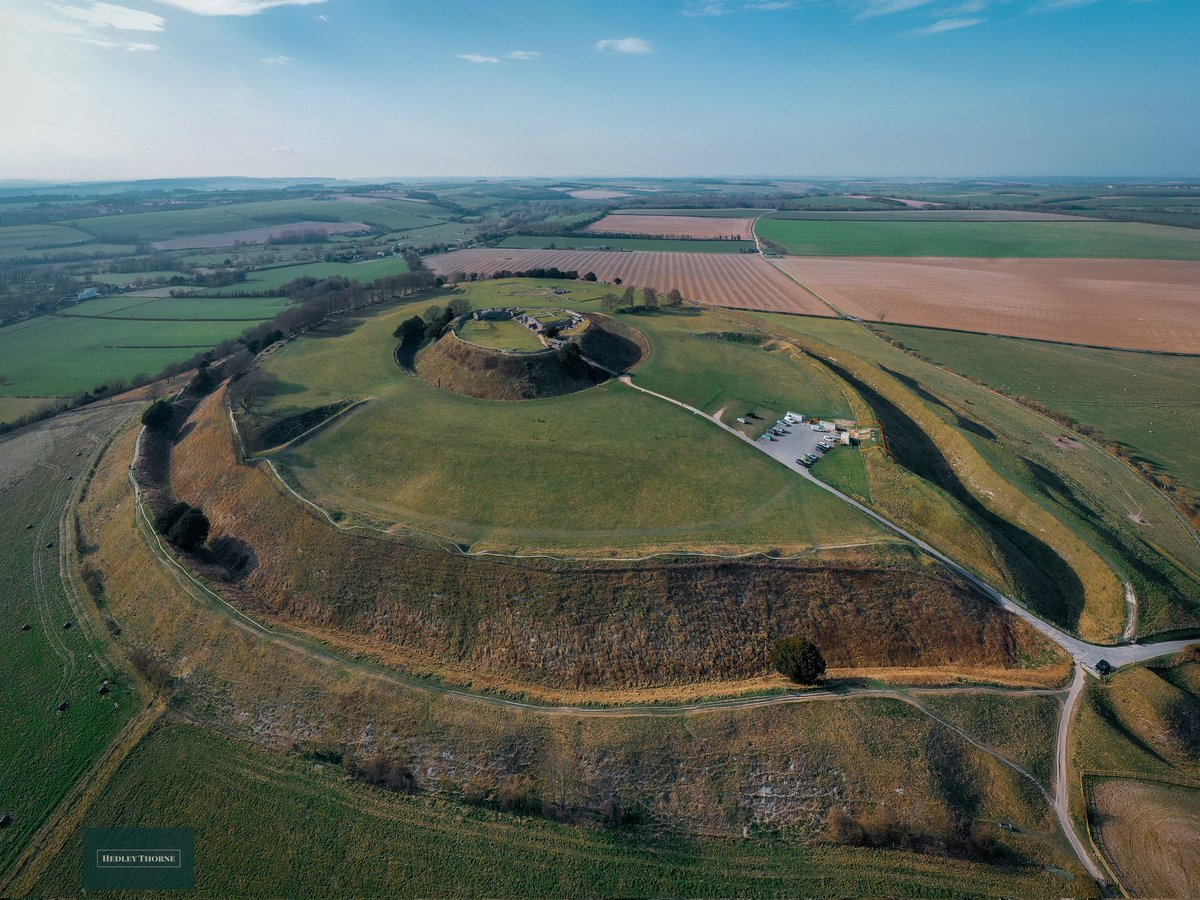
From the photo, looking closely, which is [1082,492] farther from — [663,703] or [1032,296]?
[1032,296]

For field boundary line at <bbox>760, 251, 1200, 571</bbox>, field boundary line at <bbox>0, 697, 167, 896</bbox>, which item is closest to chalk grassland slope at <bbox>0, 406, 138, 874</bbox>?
field boundary line at <bbox>0, 697, 167, 896</bbox>

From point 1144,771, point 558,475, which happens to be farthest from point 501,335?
point 1144,771

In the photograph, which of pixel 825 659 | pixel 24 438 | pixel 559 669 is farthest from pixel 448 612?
pixel 24 438

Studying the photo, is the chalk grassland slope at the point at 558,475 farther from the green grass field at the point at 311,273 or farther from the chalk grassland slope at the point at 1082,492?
the green grass field at the point at 311,273

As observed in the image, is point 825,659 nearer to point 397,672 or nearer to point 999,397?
point 397,672

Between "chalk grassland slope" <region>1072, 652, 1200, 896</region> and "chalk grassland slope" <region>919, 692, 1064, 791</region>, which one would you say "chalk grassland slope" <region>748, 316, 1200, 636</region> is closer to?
"chalk grassland slope" <region>1072, 652, 1200, 896</region>

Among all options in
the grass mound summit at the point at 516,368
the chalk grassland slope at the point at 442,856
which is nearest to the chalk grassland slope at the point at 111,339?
the grass mound summit at the point at 516,368
